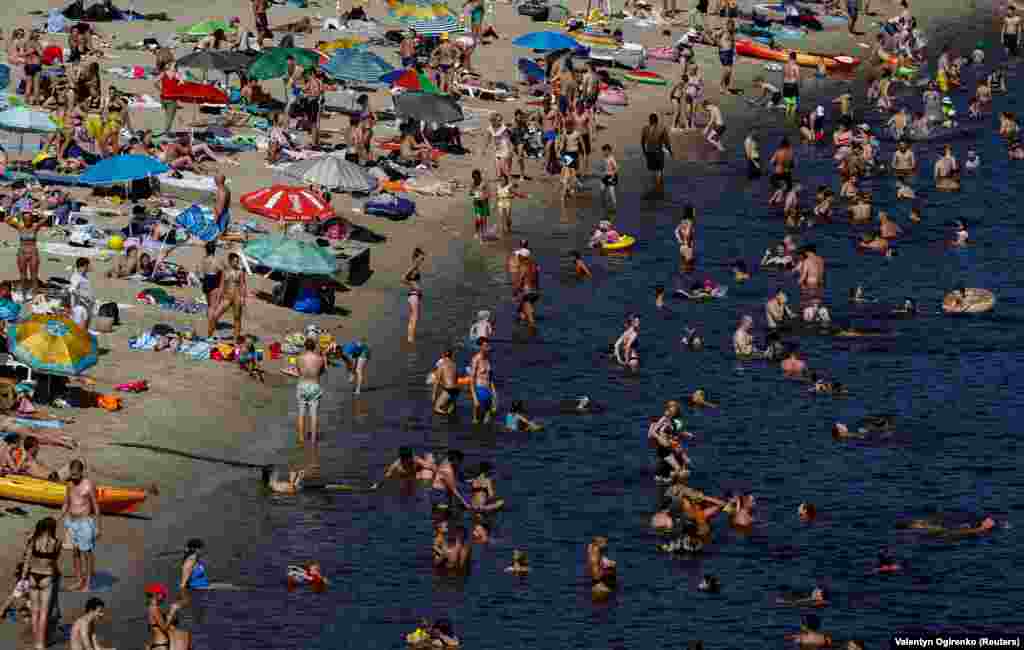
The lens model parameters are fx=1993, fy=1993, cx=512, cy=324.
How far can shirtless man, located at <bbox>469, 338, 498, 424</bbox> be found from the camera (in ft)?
120

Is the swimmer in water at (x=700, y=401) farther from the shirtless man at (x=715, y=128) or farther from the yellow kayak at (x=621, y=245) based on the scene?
the shirtless man at (x=715, y=128)

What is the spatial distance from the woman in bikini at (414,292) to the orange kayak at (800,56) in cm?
2957

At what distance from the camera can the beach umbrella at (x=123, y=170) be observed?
41094 millimetres

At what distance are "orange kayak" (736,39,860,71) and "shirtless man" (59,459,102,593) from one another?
1739 inches

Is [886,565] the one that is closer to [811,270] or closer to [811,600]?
[811,600]

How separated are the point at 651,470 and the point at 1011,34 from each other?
154ft

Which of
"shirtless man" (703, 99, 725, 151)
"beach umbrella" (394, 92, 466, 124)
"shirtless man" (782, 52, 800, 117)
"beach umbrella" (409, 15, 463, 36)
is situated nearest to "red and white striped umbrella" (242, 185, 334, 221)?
"beach umbrella" (394, 92, 466, 124)

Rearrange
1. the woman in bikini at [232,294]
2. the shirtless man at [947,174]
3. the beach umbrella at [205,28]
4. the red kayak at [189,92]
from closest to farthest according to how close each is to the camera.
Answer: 1. the woman in bikini at [232,294]
2. the red kayak at [189,92]
3. the beach umbrella at [205,28]
4. the shirtless man at [947,174]

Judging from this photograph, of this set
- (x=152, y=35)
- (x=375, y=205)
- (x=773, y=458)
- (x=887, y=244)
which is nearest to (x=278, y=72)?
(x=375, y=205)

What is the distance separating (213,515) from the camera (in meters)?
31.7

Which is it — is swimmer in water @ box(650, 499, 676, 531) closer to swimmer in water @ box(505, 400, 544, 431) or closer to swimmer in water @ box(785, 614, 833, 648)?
swimmer in water @ box(785, 614, 833, 648)

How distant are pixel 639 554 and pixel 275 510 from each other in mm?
5916

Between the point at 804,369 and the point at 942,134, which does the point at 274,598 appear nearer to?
the point at 804,369

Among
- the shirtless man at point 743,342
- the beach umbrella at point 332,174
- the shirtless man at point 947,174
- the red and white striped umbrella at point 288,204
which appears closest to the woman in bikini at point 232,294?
the red and white striped umbrella at point 288,204
